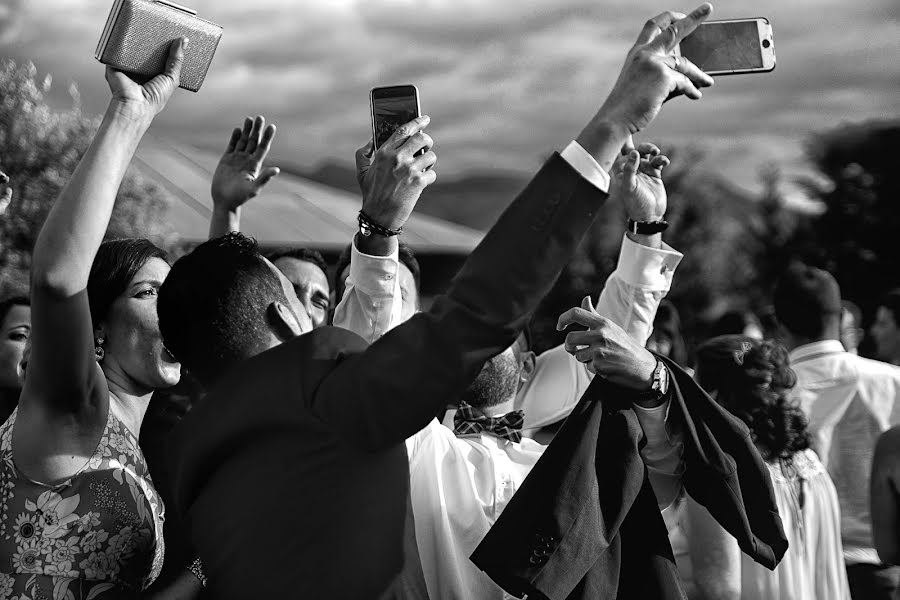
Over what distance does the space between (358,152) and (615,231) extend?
4265cm

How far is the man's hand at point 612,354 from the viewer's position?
91.0 inches

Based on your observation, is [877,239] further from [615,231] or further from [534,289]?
[534,289]

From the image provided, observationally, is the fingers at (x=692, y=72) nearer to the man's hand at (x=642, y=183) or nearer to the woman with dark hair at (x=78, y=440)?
the man's hand at (x=642, y=183)

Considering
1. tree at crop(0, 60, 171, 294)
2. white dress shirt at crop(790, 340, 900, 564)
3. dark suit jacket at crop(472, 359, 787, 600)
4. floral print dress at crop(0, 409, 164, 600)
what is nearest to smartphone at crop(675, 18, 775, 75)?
dark suit jacket at crop(472, 359, 787, 600)

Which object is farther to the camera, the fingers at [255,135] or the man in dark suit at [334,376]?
the fingers at [255,135]

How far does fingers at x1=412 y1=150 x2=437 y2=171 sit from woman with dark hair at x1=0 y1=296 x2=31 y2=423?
2.43m

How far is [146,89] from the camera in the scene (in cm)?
215

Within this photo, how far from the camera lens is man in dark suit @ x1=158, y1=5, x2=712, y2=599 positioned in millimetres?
1586

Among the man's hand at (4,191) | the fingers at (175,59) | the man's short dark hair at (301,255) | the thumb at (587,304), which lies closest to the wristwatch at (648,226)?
the thumb at (587,304)

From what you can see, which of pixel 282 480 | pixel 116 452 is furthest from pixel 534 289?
pixel 116 452

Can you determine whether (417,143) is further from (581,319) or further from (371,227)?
(581,319)

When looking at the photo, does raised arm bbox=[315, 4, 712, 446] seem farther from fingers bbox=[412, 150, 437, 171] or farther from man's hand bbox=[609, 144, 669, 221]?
man's hand bbox=[609, 144, 669, 221]

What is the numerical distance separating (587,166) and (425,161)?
27.9 inches

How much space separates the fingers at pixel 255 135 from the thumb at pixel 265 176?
0.10 m
